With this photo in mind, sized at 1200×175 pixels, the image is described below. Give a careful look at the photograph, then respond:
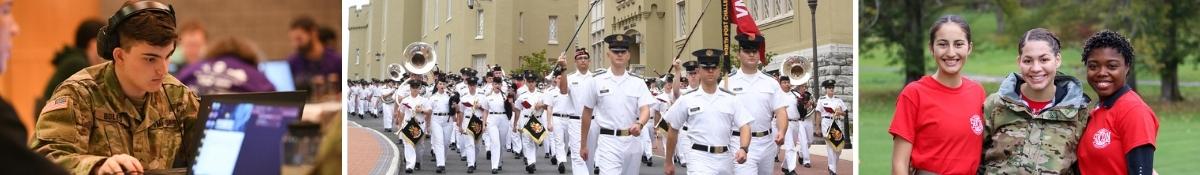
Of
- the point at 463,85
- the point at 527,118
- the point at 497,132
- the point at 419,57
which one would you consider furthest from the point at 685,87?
the point at 497,132

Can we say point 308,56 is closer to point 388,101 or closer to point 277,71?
point 277,71

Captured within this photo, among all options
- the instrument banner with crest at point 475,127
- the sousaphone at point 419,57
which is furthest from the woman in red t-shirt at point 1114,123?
the instrument banner with crest at point 475,127

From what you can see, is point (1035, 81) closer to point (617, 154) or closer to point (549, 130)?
point (617, 154)

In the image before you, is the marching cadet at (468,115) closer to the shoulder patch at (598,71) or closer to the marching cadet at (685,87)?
the shoulder patch at (598,71)

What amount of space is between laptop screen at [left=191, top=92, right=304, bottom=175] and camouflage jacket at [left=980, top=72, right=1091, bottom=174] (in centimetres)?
191

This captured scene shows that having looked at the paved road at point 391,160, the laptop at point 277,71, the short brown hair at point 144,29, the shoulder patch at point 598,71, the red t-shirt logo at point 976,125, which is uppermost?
the short brown hair at point 144,29

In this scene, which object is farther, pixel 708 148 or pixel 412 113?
pixel 412 113

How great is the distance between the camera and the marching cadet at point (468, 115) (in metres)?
5.88

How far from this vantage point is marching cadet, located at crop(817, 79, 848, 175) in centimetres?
499

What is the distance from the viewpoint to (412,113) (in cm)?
572

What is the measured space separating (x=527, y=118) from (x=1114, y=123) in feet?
12.7

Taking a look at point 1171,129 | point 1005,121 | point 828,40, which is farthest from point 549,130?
point 1171,129

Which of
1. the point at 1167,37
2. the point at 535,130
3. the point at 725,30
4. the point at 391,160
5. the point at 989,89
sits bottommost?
the point at 391,160

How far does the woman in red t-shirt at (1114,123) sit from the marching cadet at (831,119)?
1.89m
